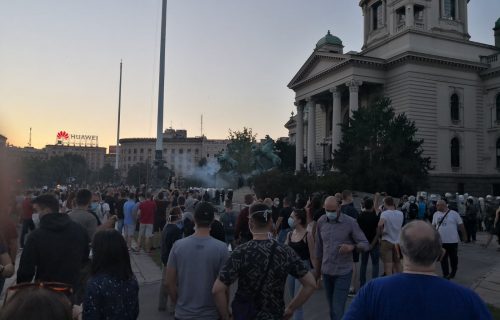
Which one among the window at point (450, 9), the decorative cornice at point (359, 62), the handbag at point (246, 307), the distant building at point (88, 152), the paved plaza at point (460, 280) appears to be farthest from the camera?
the distant building at point (88, 152)

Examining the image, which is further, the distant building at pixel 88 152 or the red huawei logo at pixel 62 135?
the distant building at pixel 88 152

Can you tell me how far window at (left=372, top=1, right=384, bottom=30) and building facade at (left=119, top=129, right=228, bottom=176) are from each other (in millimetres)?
98175

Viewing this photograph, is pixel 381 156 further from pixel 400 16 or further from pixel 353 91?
pixel 400 16

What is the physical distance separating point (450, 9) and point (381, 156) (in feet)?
92.2

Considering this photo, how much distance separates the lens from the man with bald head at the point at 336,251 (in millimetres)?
6535

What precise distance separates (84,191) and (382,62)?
45777 mm

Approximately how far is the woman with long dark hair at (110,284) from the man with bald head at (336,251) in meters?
3.51

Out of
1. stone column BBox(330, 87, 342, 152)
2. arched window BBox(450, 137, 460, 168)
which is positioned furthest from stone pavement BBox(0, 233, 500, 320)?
arched window BBox(450, 137, 460, 168)

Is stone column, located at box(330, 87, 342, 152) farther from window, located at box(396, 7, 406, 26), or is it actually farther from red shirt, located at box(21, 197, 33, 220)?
red shirt, located at box(21, 197, 33, 220)

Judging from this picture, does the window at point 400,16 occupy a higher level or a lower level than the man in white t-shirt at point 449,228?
higher

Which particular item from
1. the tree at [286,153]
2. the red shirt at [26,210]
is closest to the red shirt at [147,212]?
the red shirt at [26,210]

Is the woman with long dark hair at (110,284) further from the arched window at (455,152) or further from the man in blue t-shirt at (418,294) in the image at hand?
the arched window at (455,152)

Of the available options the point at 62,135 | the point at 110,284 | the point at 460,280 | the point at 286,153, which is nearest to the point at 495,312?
the point at 460,280

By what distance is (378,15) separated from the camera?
2245 inches
